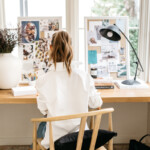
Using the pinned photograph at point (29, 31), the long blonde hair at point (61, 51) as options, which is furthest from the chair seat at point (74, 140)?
the pinned photograph at point (29, 31)

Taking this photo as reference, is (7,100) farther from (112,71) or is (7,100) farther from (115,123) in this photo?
(115,123)

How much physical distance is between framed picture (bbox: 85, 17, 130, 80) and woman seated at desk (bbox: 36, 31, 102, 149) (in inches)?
32.6

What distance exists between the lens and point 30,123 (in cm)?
298

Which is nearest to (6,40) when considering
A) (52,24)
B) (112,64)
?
(52,24)

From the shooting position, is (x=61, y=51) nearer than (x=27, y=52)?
Yes

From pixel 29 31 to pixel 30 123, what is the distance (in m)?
1.01

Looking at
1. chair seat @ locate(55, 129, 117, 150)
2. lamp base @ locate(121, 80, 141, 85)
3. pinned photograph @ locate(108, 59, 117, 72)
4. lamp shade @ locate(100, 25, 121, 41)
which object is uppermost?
lamp shade @ locate(100, 25, 121, 41)

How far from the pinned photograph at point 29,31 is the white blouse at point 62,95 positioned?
910mm

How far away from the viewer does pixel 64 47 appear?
191 centimetres

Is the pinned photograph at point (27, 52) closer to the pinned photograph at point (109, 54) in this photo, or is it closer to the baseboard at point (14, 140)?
the pinned photograph at point (109, 54)

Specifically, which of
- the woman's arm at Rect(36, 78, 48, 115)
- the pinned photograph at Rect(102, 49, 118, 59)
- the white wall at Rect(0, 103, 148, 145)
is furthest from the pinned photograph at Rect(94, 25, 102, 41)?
the woman's arm at Rect(36, 78, 48, 115)

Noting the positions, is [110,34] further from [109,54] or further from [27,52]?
[27,52]

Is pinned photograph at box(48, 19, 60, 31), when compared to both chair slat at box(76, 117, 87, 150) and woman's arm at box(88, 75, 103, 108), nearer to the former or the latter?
A: woman's arm at box(88, 75, 103, 108)

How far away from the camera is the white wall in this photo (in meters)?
2.96
